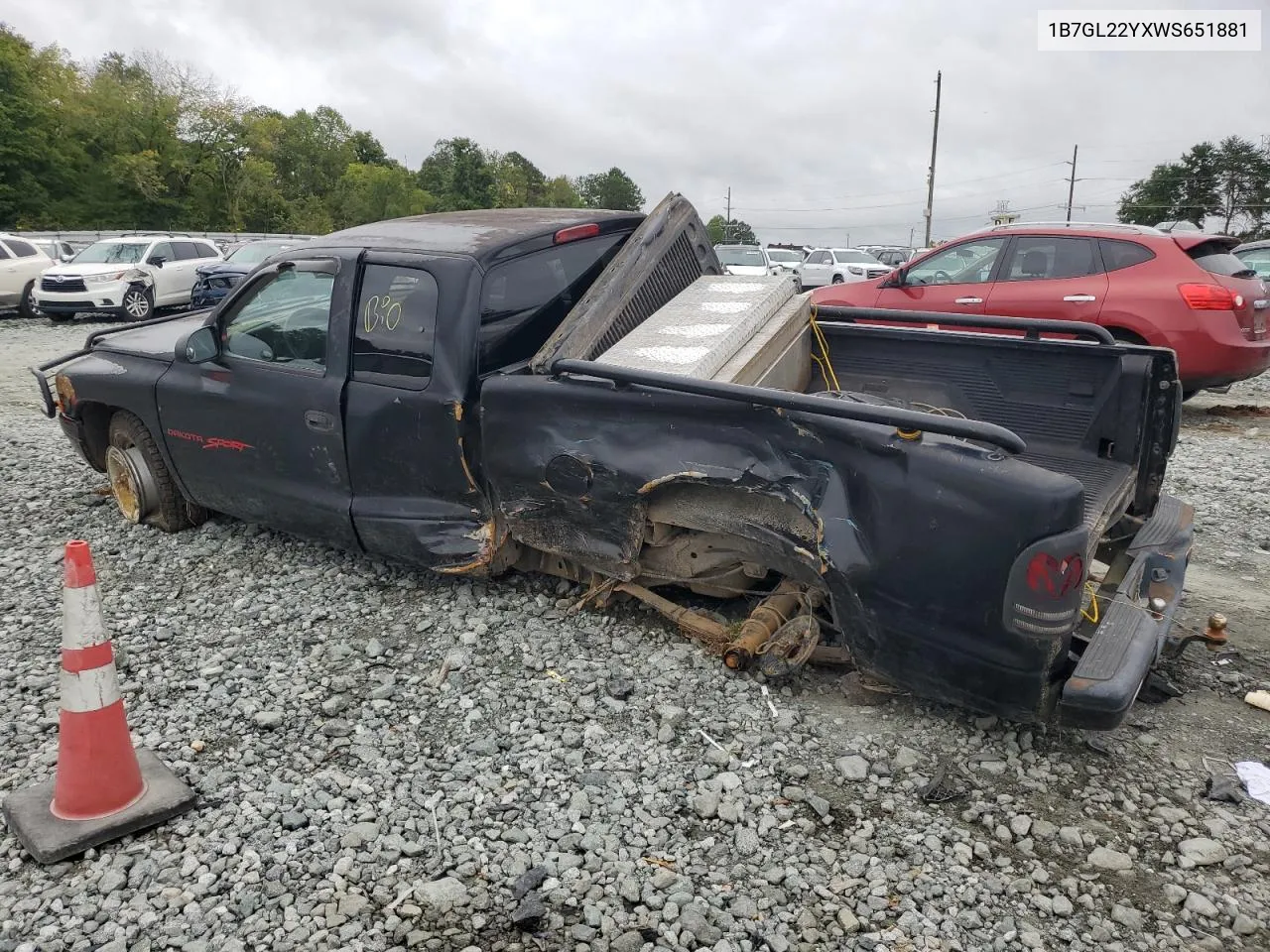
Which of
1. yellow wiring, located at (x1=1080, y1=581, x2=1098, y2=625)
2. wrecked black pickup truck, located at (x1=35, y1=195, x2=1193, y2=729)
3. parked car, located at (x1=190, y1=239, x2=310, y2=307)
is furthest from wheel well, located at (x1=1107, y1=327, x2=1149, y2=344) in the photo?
parked car, located at (x1=190, y1=239, x2=310, y2=307)

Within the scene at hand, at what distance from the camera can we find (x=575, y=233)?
14.3 ft

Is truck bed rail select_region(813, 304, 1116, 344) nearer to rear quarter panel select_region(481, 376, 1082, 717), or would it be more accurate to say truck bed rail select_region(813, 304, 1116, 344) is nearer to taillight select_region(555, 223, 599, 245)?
taillight select_region(555, 223, 599, 245)

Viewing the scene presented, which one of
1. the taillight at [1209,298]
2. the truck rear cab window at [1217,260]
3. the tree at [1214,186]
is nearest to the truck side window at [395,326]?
the taillight at [1209,298]

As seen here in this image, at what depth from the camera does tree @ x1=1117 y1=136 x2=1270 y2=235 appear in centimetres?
5700

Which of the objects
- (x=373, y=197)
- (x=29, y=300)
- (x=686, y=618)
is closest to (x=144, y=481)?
(x=686, y=618)

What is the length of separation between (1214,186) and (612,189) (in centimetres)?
5847

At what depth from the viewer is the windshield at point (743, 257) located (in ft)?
68.7

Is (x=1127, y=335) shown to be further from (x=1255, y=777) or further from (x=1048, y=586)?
(x=1048, y=586)

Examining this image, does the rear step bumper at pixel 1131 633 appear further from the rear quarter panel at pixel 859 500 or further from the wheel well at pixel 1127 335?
the wheel well at pixel 1127 335

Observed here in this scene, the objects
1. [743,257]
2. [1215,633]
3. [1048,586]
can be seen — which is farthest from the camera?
[743,257]

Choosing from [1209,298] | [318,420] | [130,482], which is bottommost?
[130,482]

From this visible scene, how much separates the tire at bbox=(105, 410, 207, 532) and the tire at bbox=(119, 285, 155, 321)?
12995 millimetres

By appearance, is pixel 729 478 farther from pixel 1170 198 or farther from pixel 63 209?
pixel 1170 198

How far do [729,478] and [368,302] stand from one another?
6.46 feet
